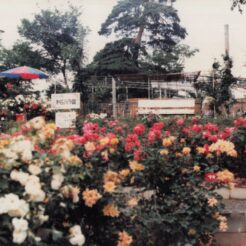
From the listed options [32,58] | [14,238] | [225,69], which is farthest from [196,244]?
[32,58]

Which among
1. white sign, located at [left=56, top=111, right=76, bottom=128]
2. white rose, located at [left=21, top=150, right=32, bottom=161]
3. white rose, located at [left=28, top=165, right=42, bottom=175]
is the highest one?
white sign, located at [left=56, top=111, right=76, bottom=128]

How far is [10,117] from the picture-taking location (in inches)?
475

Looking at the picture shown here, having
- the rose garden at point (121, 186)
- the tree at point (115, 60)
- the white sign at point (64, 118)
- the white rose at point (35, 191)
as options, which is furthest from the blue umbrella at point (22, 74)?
the tree at point (115, 60)

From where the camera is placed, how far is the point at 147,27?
4144cm

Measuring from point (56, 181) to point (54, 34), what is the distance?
1655 inches

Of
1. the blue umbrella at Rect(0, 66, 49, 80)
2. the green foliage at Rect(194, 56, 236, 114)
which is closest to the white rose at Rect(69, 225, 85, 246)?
the blue umbrella at Rect(0, 66, 49, 80)

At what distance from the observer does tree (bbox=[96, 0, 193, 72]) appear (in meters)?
39.9

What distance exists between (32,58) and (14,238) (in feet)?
134

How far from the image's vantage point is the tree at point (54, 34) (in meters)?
42.7

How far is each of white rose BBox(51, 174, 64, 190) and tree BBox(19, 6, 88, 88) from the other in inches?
1539

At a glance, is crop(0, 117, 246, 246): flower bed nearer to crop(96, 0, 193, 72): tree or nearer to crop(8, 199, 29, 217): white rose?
crop(8, 199, 29, 217): white rose

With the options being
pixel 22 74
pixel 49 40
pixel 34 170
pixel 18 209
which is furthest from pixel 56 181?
pixel 49 40

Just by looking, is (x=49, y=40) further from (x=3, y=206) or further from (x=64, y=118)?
(x=3, y=206)

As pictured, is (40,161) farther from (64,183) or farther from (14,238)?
(14,238)
